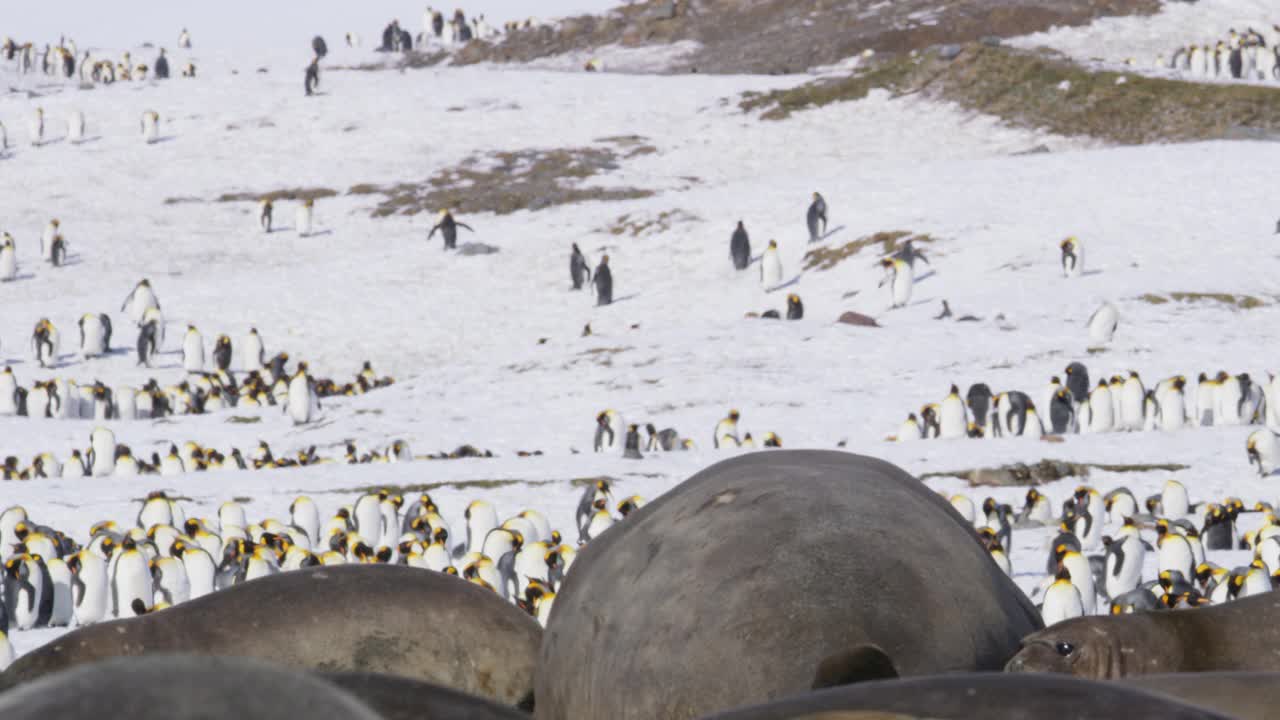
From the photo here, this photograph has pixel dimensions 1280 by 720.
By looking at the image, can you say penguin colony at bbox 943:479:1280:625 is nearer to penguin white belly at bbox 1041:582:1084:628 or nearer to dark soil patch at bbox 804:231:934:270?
penguin white belly at bbox 1041:582:1084:628

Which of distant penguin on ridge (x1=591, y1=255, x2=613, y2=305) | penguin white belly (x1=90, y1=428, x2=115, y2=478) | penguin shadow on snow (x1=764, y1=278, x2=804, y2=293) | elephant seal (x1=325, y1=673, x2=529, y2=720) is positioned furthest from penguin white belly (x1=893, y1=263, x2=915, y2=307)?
elephant seal (x1=325, y1=673, x2=529, y2=720)

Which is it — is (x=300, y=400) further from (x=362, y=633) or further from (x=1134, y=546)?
(x=362, y=633)

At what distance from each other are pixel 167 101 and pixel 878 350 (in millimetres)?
36936

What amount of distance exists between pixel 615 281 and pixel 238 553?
784 inches

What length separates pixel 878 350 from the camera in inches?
870

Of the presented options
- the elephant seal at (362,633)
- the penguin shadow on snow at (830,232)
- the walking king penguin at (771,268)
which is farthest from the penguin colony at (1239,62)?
the elephant seal at (362,633)

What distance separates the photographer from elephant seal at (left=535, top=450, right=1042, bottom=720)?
3.12m

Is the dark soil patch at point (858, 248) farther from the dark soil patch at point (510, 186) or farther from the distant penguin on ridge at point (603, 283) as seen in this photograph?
the dark soil patch at point (510, 186)

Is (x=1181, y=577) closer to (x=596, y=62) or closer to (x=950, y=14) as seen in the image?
(x=950, y=14)

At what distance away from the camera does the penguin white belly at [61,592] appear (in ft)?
38.7

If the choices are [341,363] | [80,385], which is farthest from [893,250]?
[80,385]

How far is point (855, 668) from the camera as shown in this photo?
249 cm

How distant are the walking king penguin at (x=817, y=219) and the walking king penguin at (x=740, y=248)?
136 cm

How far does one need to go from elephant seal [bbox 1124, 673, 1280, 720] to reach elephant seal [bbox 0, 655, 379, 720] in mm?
1966
